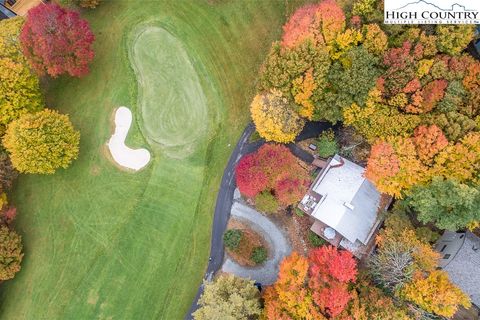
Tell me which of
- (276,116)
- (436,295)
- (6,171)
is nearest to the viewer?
(436,295)

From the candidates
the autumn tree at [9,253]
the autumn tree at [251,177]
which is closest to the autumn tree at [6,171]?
the autumn tree at [9,253]

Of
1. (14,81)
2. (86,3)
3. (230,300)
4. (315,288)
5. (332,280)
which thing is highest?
(86,3)

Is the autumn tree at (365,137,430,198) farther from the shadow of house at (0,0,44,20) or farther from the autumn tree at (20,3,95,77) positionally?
the shadow of house at (0,0,44,20)

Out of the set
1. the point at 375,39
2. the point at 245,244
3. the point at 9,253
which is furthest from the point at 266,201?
the point at 9,253

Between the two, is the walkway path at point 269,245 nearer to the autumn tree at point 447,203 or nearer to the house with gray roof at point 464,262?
the autumn tree at point 447,203

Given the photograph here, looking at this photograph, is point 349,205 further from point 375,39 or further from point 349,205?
point 375,39

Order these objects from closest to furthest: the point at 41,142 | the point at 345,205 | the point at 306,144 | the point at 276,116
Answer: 1. the point at 276,116
2. the point at 345,205
3. the point at 41,142
4. the point at 306,144

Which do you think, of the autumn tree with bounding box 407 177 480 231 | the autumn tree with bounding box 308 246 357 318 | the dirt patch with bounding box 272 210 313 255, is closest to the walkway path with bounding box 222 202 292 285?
the dirt patch with bounding box 272 210 313 255
